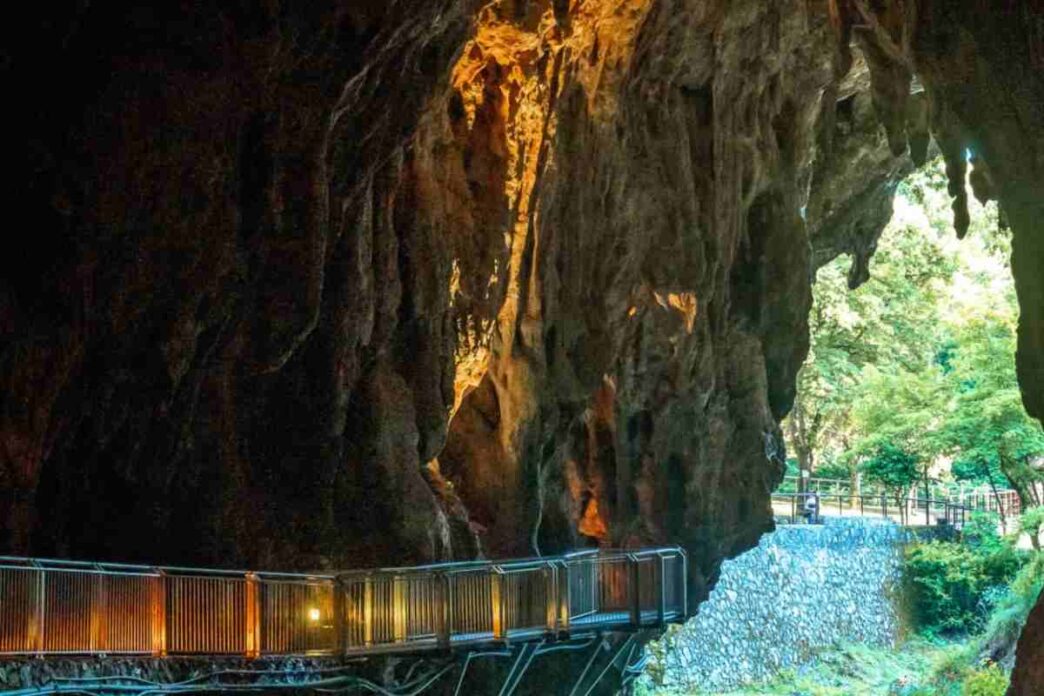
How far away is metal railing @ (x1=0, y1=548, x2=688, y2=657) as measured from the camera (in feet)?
51.1

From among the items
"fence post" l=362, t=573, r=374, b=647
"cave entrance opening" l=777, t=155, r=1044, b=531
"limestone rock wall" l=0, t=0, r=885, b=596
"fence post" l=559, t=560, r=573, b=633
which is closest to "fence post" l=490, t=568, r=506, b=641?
"limestone rock wall" l=0, t=0, r=885, b=596

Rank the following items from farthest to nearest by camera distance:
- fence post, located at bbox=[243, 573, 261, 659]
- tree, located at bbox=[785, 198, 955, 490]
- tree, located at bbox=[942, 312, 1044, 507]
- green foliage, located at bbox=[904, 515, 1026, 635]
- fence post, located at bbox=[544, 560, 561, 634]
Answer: tree, located at bbox=[785, 198, 955, 490] → green foliage, located at bbox=[904, 515, 1026, 635] → tree, located at bbox=[942, 312, 1044, 507] → fence post, located at bbox=[544, 560, 561, 634] → fence post, located at bbox=[243, 573, 261, 659]

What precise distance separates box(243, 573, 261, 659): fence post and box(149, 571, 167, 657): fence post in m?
1.30

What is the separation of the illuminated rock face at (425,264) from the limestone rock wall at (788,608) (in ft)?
34.1

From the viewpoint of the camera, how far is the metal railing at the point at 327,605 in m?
15.6

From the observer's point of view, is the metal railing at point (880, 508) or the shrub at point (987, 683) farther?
the metal railing at point (880, 508)

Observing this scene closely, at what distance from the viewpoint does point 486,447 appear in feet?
82.2

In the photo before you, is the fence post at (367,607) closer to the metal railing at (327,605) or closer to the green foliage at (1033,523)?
the metal railing at (327,605)

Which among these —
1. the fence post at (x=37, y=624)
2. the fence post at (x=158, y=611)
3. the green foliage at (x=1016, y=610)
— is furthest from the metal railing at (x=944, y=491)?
the fence post at (x=37, y=624)

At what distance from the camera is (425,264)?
21.8 meters

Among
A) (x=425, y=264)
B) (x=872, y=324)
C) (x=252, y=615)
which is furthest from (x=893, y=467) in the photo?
(x=252, y=615)

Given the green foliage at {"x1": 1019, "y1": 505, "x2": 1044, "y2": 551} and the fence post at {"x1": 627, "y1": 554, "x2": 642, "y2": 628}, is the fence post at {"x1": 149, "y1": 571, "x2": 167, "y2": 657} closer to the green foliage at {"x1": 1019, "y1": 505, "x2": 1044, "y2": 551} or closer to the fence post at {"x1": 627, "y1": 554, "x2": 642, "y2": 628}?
the fence post at {"x1": 627, "y1": 554, "x2": 642, "y2": 628}

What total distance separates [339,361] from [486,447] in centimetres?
553

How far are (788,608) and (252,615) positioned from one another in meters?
29.5
